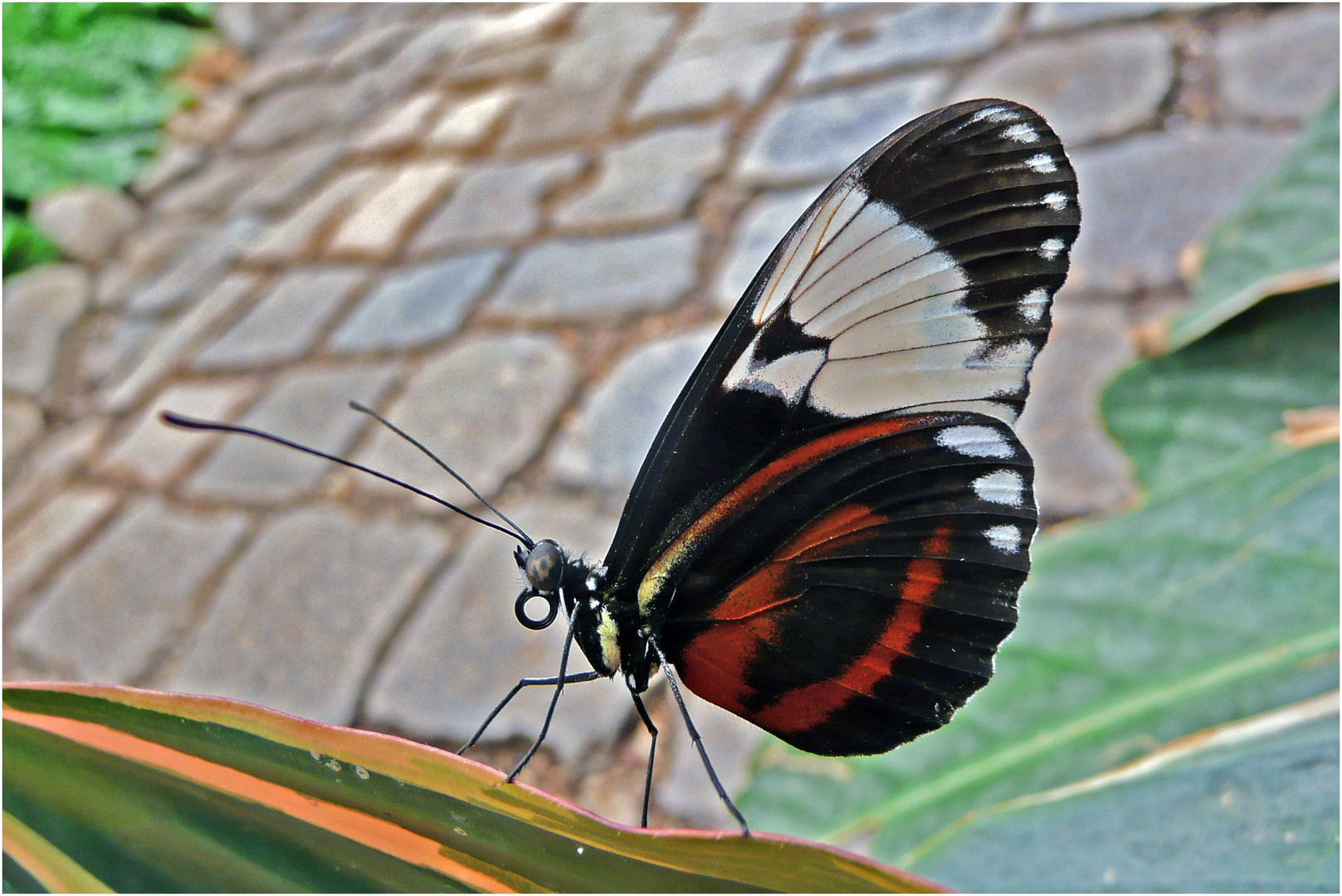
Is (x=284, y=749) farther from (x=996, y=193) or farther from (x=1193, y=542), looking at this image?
(x=1193, y=542)

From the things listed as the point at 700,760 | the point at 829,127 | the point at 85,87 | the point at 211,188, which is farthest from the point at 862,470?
the point at 85,87

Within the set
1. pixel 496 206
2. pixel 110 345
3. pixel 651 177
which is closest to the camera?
pixel 651 177

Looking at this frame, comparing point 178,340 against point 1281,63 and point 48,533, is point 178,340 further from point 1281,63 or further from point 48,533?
point 1281,63

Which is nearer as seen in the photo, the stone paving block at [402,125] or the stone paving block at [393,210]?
the stone paving block at [393,210]

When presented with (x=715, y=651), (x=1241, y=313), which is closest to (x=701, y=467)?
(x=715, y=651)

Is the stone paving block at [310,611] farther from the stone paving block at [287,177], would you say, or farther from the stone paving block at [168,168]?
the stone paving block at [168,168]

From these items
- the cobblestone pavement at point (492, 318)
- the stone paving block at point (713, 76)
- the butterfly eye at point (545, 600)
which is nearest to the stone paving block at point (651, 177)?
the cobblestone pavement at point (492, 318)
